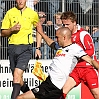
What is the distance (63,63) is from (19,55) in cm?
177

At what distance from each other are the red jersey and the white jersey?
898 millimetres

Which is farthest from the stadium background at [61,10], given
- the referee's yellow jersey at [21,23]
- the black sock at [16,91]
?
the black sock at [16,91]

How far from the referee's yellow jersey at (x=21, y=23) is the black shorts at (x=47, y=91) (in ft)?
5.95

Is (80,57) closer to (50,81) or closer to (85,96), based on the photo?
(50,81)

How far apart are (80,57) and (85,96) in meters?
3.80

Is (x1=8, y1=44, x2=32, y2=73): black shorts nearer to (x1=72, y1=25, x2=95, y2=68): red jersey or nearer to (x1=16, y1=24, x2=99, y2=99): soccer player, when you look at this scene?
(x1=72, y1=25, x2=95, y2=68): red jersey

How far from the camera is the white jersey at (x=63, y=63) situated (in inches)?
304

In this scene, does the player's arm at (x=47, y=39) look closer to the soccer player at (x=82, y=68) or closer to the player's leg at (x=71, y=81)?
the soccer player at (x=82, y=68)

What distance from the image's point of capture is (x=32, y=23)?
960 cm

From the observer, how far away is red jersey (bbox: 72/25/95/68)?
8766 millimetres

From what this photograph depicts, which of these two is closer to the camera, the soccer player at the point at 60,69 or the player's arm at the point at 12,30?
the soccer player at the point at 60,69

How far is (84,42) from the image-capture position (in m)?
8.79

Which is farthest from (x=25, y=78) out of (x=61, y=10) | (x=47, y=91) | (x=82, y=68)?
(x=47, y=91)

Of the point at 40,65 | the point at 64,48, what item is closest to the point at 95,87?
the point at 64,48
